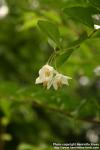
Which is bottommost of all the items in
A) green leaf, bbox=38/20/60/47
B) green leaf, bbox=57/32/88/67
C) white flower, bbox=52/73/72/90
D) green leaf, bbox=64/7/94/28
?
white flower, bbox=52/73/72/90

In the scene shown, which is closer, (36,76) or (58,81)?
(58,81)

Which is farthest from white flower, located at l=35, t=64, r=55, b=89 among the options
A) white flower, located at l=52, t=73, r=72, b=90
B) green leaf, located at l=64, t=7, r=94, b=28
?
green leaf, located at l=64, t=7, r=94, b=28

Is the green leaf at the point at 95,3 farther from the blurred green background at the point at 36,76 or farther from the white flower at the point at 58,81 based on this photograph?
the white flower at the point at 58,81

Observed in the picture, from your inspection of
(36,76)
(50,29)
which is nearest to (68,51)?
(50,29)

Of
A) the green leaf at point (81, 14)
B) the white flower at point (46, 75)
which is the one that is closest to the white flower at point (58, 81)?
the white flower at point (46, 75)

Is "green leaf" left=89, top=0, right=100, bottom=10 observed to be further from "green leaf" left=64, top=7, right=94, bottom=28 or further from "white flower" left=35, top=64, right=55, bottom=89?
"white flower" left=35, top=64, right=55, bottom=89

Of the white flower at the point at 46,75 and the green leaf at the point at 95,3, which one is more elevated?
the green leaf at the point at 95,3

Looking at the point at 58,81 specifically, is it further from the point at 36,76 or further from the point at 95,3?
the point at 36,76

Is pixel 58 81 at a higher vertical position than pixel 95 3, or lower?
lower
